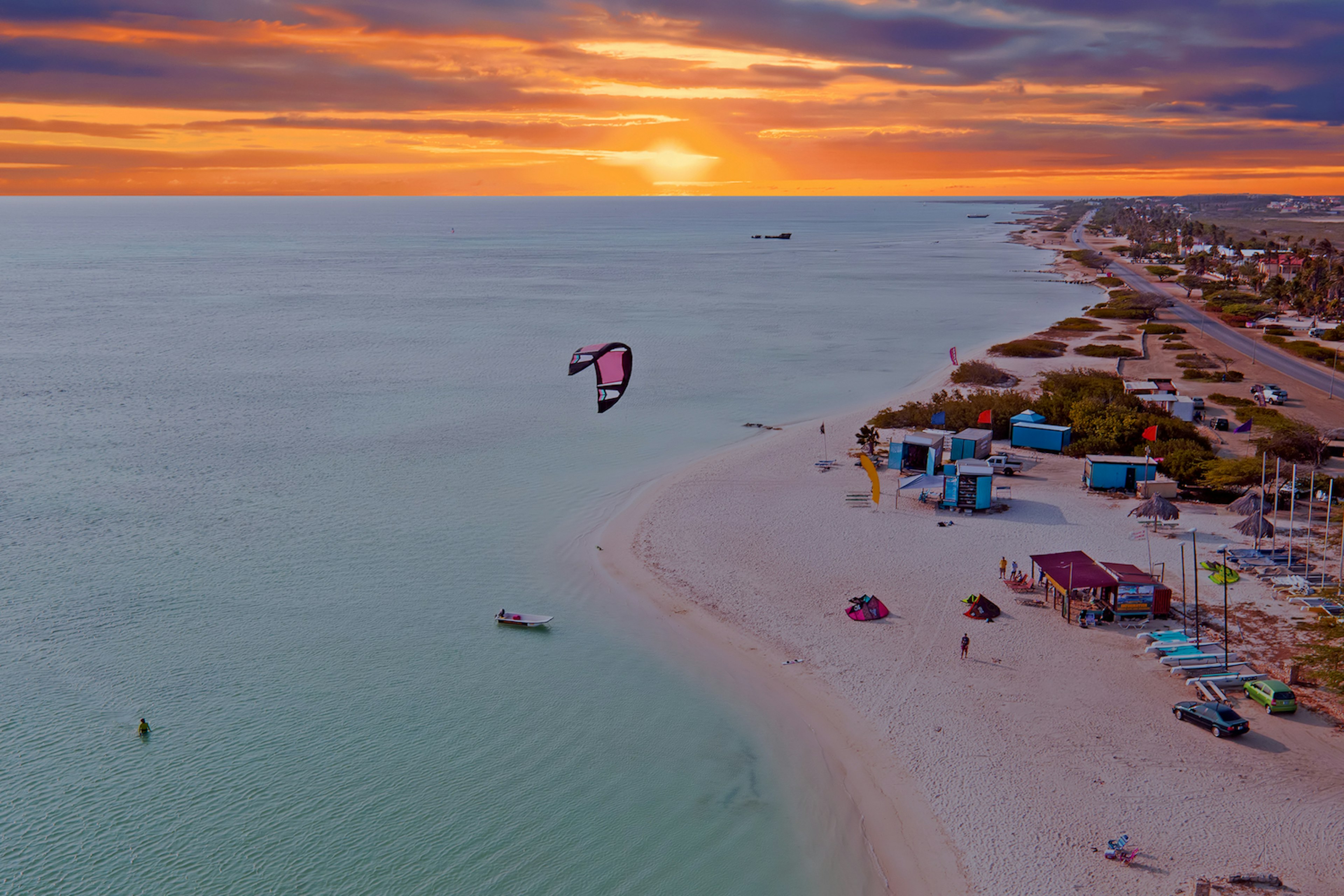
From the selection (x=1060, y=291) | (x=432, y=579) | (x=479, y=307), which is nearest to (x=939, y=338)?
(x=1060, y=291)

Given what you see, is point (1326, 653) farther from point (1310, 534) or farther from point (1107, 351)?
point (1107, 351)

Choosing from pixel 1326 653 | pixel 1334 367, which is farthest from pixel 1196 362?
pixel 1326 653

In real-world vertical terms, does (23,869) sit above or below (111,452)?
below

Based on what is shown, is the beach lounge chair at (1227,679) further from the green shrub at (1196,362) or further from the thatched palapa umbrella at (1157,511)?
the green shrub at (1196,362)

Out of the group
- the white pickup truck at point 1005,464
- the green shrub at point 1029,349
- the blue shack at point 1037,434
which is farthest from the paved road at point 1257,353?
the white pickup truck at point 1005,464

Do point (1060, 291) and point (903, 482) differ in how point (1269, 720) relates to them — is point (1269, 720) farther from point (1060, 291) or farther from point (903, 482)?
point (1060, 291)

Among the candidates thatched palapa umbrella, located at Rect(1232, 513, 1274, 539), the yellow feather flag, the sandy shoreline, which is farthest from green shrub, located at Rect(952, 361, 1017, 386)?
thatched palapa umbrella, located at Rect(1232, 513, 1274, 539)
